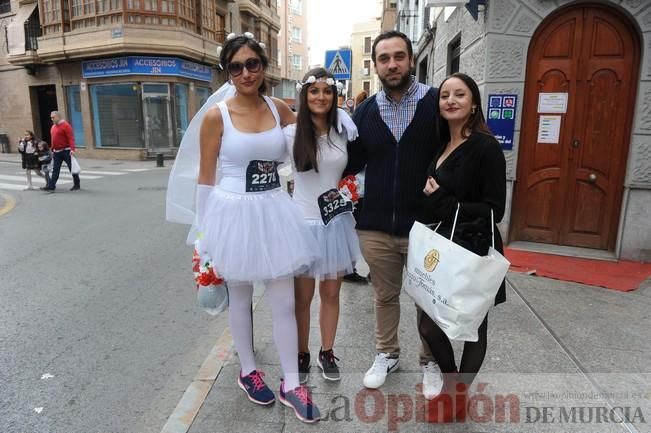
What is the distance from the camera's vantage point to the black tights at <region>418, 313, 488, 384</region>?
2461 mm

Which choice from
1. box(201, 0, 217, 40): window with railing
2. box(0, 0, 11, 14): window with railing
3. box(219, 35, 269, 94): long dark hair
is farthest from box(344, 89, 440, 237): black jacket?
box(0, 0, 11, 14): window with railing

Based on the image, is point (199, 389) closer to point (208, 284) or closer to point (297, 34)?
point (208, 284)

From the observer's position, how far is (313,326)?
12.3 ft

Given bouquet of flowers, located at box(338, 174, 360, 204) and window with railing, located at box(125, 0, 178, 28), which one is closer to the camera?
bouquet of flowers, located at box(338, 174, 360, 204)

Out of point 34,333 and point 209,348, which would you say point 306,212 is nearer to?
point 209,348

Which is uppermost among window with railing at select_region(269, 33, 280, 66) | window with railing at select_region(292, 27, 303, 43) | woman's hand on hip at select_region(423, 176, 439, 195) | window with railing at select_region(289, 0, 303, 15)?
window with railing at select_region(289, 0, 303, 15)

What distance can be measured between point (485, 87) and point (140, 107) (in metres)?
16.5

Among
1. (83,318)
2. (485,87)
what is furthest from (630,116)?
(83,318)

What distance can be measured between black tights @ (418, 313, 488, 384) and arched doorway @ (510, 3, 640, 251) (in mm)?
3542

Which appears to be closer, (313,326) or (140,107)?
(313,326)

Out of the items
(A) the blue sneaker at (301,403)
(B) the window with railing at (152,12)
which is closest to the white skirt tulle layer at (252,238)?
(A) the blue sneaker at (301,403)

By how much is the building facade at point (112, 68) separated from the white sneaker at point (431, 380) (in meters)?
→ 18.3

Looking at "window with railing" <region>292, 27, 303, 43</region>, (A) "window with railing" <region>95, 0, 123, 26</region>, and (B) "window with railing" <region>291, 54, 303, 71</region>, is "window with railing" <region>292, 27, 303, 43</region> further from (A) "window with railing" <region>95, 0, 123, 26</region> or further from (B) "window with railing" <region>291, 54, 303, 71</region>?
(A) "window with railing" <region>95, 0, 123, 26</region>

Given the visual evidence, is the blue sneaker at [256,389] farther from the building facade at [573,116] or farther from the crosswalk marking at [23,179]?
the crosswalk marking at [23,179]
